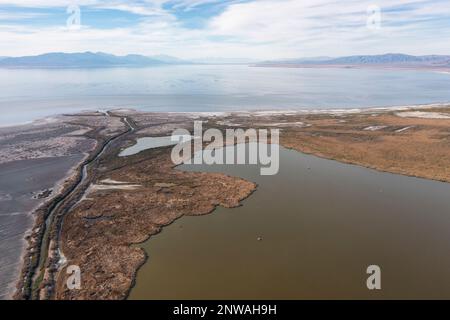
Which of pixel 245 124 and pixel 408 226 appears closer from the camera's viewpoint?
pixel 408 226

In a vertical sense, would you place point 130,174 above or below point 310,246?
above

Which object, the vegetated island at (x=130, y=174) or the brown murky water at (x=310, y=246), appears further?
the vegetated island at (x=130, y=174)

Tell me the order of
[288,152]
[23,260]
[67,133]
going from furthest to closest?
[67,133]
[288,152]
[23,260]

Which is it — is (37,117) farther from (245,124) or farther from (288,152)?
(288,152)

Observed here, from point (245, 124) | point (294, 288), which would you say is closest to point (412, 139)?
point (245, 124)

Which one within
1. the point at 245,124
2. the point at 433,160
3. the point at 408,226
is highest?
the point at 245,124

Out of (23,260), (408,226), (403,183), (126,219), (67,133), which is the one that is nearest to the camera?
(23,260)

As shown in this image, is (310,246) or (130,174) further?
(130,174)

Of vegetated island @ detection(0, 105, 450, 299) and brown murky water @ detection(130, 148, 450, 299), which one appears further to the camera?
vegetated island @ detection(0, 105, 450, 299)
